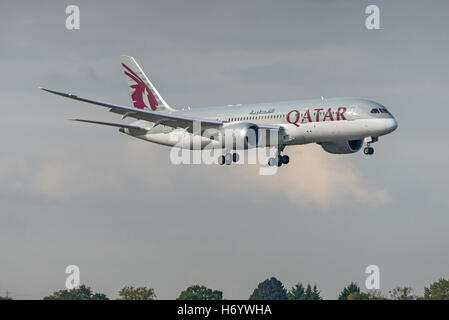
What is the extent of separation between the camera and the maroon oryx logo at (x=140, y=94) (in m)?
111

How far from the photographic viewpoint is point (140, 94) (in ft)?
367

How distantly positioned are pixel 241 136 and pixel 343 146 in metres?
11.2

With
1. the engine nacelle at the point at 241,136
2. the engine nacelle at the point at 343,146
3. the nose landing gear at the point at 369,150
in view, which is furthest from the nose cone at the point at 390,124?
the engine nacelle at the point at 241,136

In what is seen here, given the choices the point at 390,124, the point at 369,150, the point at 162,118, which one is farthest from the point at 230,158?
the point at 390,124

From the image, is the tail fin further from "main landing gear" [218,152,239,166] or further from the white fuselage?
"main landing gear" [218,152,239,166]

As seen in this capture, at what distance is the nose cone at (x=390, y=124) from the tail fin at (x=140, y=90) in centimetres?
2826

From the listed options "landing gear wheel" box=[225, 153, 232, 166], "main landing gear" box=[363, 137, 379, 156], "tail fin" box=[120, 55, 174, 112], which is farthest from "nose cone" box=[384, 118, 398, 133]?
"tail fin" box=[120, 55, 174, 112]

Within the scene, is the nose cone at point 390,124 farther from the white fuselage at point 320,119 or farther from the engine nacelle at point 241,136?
the engine nacelle at point 241,136

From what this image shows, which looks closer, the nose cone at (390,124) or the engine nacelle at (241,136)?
the nose cone at (390,124)

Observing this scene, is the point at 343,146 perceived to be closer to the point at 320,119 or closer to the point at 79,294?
the point at 320,119

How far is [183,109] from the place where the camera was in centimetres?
10562

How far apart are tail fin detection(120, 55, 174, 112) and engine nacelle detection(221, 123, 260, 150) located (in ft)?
59.7
